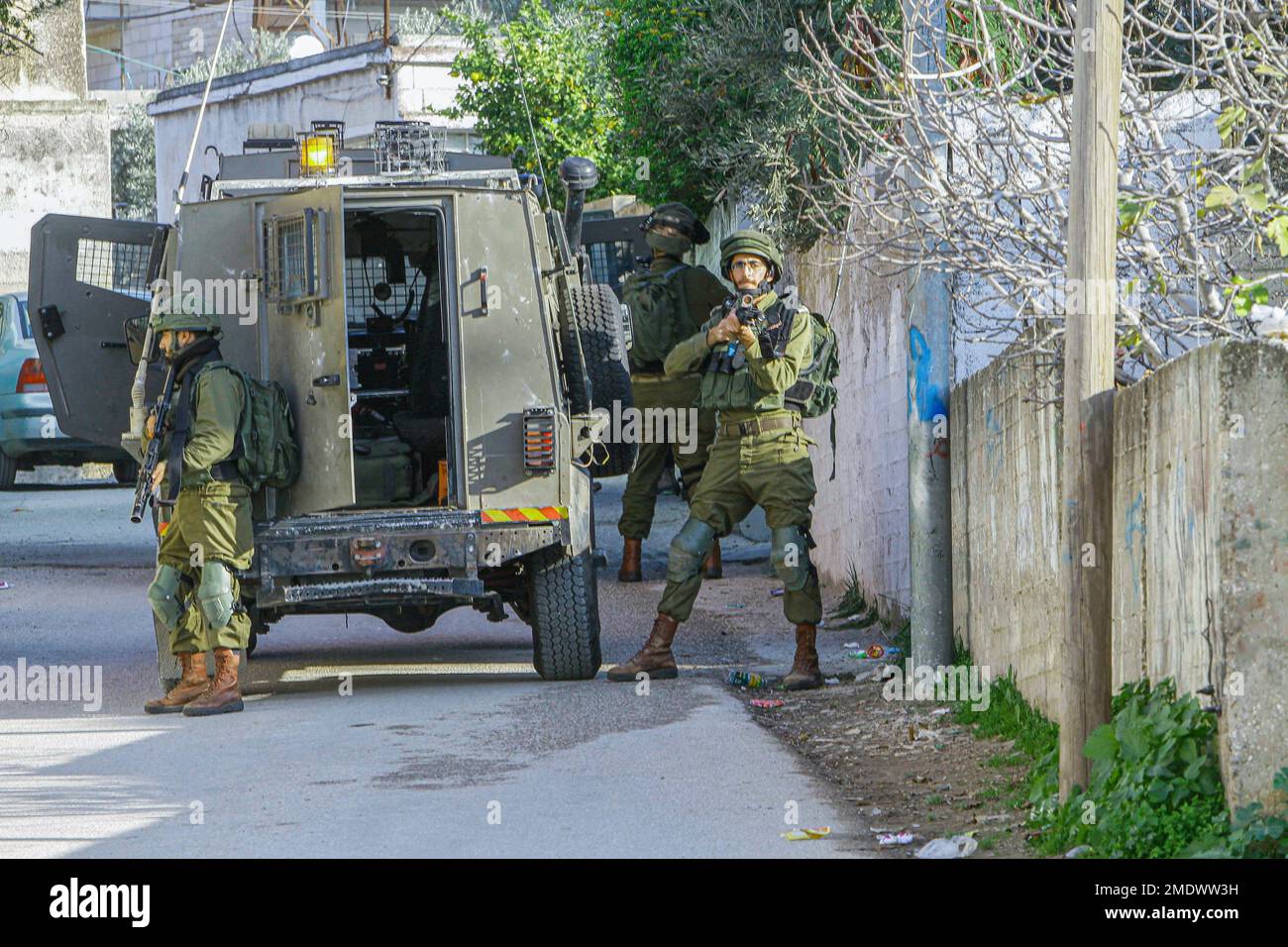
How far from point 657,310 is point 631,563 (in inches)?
81.6

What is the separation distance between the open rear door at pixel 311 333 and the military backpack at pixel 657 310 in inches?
120

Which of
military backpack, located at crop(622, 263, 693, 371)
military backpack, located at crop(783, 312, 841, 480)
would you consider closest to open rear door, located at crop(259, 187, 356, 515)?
military backpack, located at crop(783, 312, 841, 480)

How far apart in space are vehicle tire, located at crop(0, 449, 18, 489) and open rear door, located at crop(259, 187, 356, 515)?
10058 mm

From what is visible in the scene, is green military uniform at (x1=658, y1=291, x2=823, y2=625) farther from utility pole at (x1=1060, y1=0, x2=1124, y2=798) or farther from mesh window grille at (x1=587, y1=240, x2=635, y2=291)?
utility pole at (x1=1060, y1=0, x2=1124, y2=798)

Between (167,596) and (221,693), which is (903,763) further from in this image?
(167,596)

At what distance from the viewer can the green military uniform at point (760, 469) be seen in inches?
338

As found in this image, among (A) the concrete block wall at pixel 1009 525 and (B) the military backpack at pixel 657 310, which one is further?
(B) the military backpack at pixel 657 310

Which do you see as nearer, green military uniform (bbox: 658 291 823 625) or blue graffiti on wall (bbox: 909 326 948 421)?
blue graffiti on wall (bbox: 909 326 948 421)

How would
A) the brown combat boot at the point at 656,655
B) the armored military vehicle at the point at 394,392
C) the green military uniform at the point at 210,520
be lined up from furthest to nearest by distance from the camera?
1. the brown combat boot at the point at 656,655
2. the armored military vehicle at the point at 394,392
3. the green military uniform at the point at 210,520

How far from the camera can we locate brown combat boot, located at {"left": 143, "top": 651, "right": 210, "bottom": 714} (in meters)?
8.45

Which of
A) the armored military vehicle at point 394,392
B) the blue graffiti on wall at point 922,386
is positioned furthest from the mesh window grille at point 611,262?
the blue graffiti on wall at point 922,386

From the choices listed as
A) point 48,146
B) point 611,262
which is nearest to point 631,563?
point 611,262

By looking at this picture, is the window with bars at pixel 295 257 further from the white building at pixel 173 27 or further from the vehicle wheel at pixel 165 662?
the white building at pixel 173 27

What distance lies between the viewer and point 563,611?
8.82 meters
